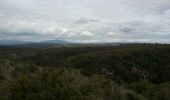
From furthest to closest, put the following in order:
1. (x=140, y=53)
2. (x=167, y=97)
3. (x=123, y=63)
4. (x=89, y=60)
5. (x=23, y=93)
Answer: (x=140, y=53) → (x=89, y=60) → (x=123, y=63) → (x=167, y=97) → (x=23, y=93)

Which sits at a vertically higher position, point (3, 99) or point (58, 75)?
point (58, 75)

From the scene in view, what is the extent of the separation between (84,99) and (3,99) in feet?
8.68

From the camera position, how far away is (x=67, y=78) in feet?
32.9

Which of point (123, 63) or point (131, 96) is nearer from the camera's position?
point (131, 96)

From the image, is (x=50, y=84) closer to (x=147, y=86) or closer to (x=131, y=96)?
(x=131, y=96)

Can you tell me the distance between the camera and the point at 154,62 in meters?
36.8

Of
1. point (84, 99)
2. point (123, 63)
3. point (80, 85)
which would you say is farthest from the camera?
point (123, 63)

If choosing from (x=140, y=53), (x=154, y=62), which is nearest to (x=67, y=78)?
(x=154, y=62)

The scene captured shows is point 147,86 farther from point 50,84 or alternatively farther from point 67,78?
point 50,84

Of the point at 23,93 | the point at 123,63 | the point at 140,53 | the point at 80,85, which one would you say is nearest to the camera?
the point at 23,93

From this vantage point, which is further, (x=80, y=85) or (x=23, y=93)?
(x=80, y=85)

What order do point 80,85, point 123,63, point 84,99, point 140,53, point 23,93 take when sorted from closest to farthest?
1. point 84,99
2. point 23,93
3. point 80,85
4. point 123,63
5. point 140,53

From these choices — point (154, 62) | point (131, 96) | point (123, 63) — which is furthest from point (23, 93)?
point (154, 62)

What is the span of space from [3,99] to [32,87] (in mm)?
983
